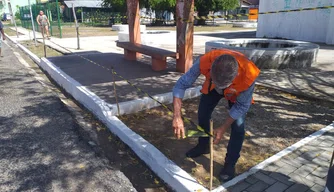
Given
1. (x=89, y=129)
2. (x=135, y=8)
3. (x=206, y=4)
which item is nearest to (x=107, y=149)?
(x=89, y=129)

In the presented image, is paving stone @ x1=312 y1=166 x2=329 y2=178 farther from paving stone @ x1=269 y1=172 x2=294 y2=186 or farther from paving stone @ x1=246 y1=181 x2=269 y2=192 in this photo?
paving stone @ x1=246 y1=181 x2=269 y2=192

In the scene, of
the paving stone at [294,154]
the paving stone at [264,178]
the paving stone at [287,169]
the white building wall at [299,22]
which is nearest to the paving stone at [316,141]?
the paving stone at [294,154]

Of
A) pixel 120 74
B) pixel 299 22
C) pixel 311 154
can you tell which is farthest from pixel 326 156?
pixel 299 22

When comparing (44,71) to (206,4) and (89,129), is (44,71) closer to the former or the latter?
(89,129)

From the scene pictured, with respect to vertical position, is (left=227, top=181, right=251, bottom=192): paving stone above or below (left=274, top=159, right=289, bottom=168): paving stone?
below

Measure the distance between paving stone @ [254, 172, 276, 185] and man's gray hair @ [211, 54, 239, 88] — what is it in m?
1.25

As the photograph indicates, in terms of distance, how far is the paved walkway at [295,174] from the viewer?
2676 millimetres

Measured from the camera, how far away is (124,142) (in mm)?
3734

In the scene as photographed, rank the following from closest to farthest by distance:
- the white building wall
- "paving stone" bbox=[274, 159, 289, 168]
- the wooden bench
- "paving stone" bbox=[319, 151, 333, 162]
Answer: "paving stone" bbox=[274, 159, 289, 168] < "paving stone" bbox=[319, 151, 333, 162] < the wooden bench < the white building wall

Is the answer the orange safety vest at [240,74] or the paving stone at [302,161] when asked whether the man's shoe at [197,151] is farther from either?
the paving stone at [302,161]

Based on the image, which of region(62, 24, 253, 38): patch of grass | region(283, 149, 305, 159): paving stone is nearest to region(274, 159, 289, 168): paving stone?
region(283, 149, 305, 159): paving stone

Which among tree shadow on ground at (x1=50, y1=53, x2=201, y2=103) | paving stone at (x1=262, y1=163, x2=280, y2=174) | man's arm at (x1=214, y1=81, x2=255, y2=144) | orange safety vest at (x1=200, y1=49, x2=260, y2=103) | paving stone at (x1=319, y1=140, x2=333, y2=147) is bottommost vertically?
paving stone at (x1=262, y1=163, x2=280, y2=174)

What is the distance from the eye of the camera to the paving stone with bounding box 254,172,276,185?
277 centimetres

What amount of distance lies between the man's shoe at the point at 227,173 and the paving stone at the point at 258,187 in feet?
0.75
